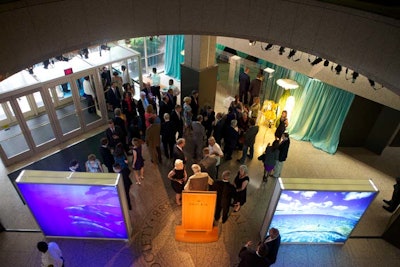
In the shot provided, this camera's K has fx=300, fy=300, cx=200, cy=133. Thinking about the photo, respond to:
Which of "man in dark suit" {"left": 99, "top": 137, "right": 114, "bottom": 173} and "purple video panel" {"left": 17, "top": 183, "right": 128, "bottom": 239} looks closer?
"purple video panel" {"left": 17, "top": 183, "right": 128, "bottom": 239}

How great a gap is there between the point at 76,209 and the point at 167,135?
10.0 ft

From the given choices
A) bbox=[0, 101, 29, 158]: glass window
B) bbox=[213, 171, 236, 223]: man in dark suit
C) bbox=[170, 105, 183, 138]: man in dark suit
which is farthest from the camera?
bbox=[0, 101, 29, 158]: glass window

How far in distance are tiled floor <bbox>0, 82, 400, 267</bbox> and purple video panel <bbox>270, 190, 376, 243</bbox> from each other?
1.31 ft

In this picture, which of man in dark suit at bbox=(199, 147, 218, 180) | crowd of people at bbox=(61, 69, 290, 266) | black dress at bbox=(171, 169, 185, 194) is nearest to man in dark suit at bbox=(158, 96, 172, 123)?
crowd of people at bbox=(61, 69, 290, 266)

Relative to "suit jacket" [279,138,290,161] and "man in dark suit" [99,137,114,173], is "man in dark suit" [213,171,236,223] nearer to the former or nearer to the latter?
"suit jacket" [279,138,290,161]

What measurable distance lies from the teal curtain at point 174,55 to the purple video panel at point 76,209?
8230 millimetres

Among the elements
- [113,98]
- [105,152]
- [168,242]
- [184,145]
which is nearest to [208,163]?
[184,145]

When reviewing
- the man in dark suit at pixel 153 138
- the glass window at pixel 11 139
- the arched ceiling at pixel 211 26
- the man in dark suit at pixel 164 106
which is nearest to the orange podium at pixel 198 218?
the man in dark suit at pixel 153 138

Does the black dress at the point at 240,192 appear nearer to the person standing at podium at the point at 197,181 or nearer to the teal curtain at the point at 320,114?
the person standing at podium at the point at 197,181

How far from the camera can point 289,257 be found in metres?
6.39

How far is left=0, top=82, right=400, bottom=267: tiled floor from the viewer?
6.18 meters

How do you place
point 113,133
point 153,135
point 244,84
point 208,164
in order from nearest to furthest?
1. point 208,164
2. point 113,133
3. point 153,135
4. point 244,84

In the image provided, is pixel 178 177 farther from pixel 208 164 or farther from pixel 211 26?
pixel 211 26

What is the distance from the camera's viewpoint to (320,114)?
30.6 ft
